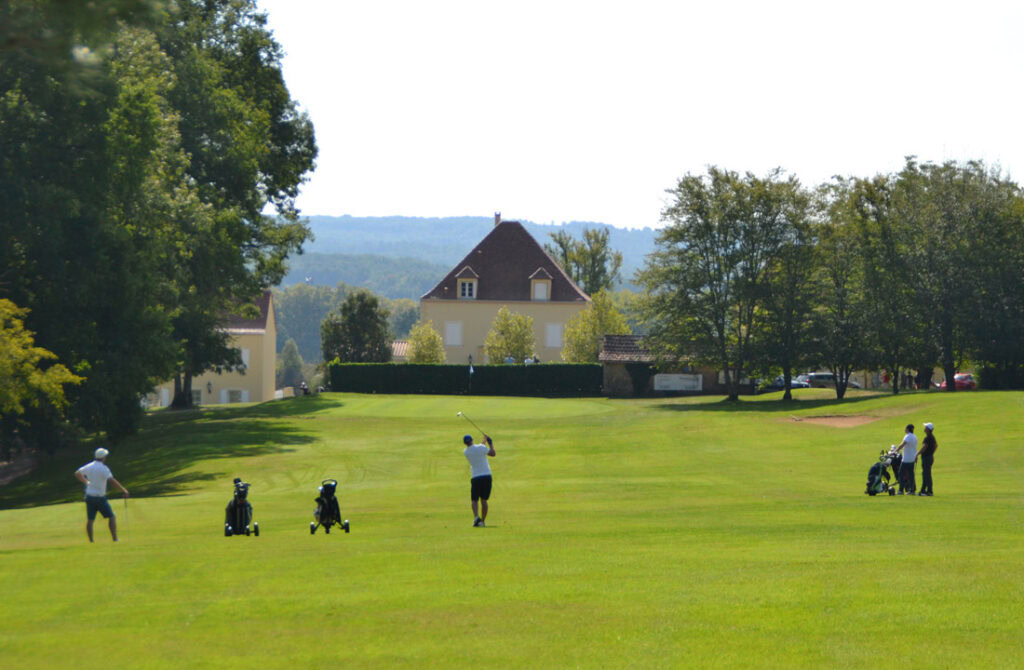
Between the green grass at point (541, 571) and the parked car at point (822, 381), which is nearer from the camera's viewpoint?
the green grass at point (541, 571)

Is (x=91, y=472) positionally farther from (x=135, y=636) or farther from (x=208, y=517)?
(x=135, y=636)

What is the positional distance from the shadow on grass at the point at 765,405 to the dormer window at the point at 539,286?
134 ft

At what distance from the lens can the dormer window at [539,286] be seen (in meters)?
108

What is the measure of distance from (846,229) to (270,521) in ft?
165

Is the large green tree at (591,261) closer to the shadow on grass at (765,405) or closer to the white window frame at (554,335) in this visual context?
the white window frame at (554,335)

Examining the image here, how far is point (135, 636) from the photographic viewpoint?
11.5 m

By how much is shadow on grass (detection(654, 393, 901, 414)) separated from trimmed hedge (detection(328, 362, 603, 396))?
1420 centimetres

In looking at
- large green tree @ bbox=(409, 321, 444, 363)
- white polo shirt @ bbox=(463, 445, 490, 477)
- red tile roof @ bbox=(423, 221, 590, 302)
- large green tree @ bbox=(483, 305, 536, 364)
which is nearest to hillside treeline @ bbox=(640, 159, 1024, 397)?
large green tree @ bbox=(483, 305, 536, 364)

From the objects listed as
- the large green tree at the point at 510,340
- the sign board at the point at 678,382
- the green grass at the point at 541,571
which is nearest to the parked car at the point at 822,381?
the sign board at the point at 678,382

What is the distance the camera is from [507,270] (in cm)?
10869

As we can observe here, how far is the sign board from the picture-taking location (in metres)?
83.1

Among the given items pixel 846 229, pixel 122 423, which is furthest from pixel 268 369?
pixel 122 423

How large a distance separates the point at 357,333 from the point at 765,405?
4907 centimetres

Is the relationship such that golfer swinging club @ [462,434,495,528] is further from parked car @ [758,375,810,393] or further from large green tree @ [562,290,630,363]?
large green tree @ [562,290,630,363]
